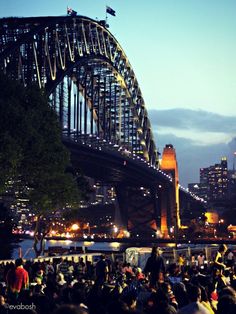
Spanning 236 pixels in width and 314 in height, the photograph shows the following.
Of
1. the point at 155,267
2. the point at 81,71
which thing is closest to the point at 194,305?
the point at 155,267

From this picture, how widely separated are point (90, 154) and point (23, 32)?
58.2ft

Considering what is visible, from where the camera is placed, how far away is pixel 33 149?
121 feet

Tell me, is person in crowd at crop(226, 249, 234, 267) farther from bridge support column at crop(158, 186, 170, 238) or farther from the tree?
bridge support column at crop(158, 186, 170, 238)

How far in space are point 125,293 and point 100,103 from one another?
113141mm

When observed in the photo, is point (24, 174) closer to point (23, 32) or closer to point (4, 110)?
point (4, 110)

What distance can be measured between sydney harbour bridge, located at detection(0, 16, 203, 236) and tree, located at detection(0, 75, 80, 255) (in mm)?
5995

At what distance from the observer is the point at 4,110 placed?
117ft

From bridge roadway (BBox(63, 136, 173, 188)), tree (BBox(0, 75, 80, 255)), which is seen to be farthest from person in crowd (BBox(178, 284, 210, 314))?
bridge roadway (BBox(63, 136, 173, 188))

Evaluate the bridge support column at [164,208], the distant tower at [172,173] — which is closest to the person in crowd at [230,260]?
the distant tower at [172,173]

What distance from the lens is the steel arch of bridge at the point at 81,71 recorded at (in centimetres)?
7350

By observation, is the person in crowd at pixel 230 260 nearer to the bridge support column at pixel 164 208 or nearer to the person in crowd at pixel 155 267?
the person in crowd at pixel 155 267

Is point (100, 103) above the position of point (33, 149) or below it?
above

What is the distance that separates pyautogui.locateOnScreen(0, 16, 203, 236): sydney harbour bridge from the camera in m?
74.9

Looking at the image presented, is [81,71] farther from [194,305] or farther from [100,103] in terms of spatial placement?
[194,305]
